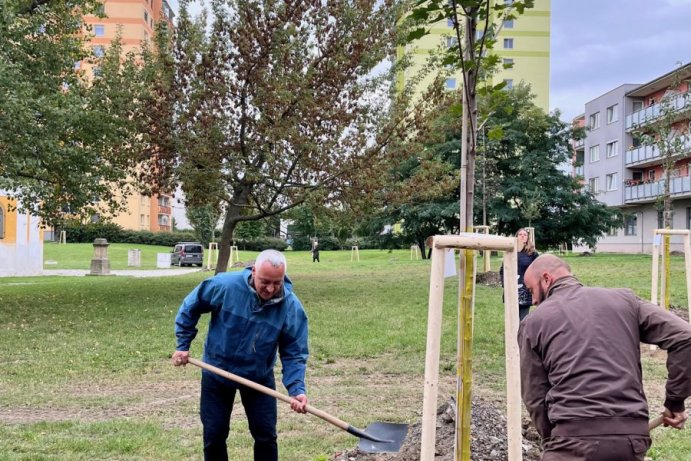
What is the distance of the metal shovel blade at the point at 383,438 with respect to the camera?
4.09 metres

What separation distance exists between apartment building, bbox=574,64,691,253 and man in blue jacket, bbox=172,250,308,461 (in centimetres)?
3783

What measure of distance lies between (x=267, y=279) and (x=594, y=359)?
1.96 m

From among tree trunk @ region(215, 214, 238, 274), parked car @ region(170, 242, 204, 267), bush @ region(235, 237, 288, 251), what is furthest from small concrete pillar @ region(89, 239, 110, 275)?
bush @ region(235, 237, 288, 251)

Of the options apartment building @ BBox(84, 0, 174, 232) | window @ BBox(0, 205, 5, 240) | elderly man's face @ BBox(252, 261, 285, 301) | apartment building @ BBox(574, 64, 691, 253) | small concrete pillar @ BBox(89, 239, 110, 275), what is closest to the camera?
elderly man's face @ BBox(252, 261, 285, 301)

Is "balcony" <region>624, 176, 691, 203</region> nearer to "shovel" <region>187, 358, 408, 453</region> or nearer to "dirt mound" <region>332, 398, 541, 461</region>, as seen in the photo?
"dirt mound" <region>332, 398, 541, 461</region>

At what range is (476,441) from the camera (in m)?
4.11

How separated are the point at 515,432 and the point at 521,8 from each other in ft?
6.74

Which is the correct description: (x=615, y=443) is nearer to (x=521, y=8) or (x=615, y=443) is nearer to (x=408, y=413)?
(x=521, y=8)

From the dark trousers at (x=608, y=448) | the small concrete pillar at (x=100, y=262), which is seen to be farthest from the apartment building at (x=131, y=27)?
the dark trousers at (x=608, y=448)

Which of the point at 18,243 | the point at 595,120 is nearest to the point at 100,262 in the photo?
the point at 18,243

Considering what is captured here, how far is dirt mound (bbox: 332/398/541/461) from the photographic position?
158 inches

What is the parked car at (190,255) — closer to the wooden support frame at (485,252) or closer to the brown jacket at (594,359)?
the wooden support frame at (485,252)

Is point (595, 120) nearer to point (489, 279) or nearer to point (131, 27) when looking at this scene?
point (489, 279)

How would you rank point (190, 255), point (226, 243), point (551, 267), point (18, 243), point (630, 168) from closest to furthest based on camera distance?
point (551, 267) → point (226, 243) → point (18, 243) → point (190, 255) → point (630, 168)
